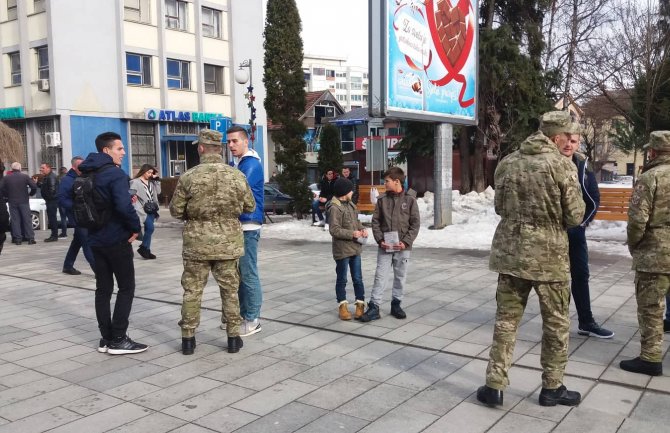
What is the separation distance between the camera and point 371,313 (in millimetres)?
6070

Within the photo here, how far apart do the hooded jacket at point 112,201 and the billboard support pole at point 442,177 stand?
33.4ft

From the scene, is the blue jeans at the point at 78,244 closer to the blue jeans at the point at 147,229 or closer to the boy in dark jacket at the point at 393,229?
the blue jeans at the point at 147,229

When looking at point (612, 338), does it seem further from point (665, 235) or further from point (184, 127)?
point (184, 127)

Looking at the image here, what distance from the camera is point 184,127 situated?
99.7 ft

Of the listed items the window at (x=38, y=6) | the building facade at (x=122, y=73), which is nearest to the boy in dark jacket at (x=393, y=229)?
the building facade at (x=122, y=73)

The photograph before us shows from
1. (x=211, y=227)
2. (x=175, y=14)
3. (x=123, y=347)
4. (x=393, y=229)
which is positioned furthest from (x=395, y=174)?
(x=175, y=14)

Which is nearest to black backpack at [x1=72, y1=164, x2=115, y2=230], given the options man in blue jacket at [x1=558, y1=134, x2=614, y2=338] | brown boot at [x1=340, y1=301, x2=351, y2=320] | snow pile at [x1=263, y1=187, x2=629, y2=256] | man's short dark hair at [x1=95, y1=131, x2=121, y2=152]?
man's short dark hair at [x1=95, y1=131, x2=121, y2=152]

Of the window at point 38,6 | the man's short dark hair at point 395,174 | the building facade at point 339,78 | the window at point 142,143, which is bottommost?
the man's short dark hair at point 395,174

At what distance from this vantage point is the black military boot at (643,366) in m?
4.39

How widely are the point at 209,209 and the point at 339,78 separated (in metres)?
132

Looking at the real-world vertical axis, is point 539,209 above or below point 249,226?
above

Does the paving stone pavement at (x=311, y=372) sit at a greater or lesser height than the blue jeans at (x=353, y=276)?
lesser

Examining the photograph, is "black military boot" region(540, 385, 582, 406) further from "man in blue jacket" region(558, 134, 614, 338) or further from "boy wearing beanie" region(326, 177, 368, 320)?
"boy wearing beanie" region(326, 177, 368, 320)

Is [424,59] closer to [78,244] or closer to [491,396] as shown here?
[78,244]
